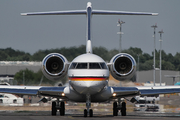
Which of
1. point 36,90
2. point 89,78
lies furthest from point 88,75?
point 36,90

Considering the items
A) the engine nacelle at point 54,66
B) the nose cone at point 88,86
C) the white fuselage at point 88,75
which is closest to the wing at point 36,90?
the engine nacelle at point 54,66

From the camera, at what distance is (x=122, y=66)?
79.9 ft

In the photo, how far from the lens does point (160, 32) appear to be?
250ft

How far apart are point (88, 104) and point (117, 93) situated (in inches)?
103

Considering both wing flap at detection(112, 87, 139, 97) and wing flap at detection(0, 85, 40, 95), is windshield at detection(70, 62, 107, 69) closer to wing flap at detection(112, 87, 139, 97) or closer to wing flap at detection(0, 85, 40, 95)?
wing flap at detection(112, 87, 139, 97)

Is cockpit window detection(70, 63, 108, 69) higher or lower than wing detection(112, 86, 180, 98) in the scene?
higher

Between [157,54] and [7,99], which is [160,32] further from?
[7,99]

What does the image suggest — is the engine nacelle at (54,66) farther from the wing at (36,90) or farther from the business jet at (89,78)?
the wing at (36,90)

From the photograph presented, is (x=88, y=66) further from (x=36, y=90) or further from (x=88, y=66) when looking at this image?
(x=36, y=90)

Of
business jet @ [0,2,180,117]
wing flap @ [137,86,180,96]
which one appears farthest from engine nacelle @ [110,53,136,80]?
wing flap @ [137,86,180,96]

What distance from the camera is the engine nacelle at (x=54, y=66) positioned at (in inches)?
949

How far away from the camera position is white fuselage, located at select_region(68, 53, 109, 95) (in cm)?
2022

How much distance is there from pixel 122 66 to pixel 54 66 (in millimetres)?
4359

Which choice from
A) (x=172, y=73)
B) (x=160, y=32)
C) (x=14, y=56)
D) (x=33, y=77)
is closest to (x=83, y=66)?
(x=33, y=77)
